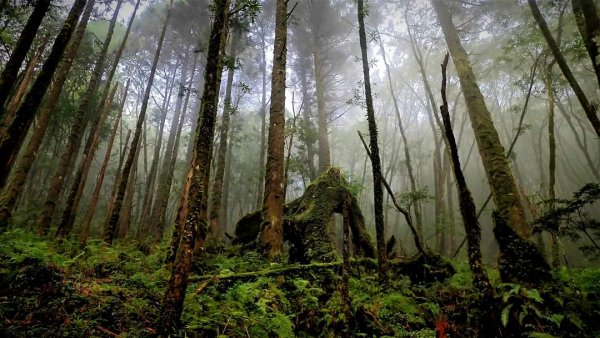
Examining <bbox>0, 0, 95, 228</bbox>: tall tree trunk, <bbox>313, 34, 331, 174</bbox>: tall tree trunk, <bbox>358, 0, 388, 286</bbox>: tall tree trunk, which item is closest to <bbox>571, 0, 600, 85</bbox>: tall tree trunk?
<bbox>358, 0, 388, 286</bbox>: tall tree trunk

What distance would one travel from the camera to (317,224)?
7156 millimetres

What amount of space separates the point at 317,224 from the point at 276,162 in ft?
5.80

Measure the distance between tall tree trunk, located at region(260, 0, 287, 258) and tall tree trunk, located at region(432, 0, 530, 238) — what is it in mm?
4344

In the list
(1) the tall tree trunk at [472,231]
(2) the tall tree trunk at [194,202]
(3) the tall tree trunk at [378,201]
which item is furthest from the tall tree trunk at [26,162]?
(1) the tall tree trunk at [472,231]

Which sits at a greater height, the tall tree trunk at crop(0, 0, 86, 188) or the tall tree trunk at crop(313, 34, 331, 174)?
the tall tree trunk at crop(313, 34, 331, 174)

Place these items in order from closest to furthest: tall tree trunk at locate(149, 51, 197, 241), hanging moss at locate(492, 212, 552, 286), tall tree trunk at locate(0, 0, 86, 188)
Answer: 1. tall tree trunk at locate(0, 0, 86, 188)
2. hanging moss at locate(492, 212, 552, 286)
3. tall tree trunk at locate(149, 51, 197, 241)

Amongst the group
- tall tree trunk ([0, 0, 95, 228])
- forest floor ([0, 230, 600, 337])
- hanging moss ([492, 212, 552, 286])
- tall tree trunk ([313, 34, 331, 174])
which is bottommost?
forest floor ([0, 230, 600, 337])

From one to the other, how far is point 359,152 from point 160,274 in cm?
3513

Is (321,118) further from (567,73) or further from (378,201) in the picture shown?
(378,201)

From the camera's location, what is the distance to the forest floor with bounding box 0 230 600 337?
132 inches

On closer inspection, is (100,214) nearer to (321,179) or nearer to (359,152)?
(321,179)

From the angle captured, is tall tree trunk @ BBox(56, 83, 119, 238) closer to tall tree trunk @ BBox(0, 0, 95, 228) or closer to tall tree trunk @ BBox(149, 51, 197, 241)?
tall tree trunk @ BBox(0, 0, 95, 228)

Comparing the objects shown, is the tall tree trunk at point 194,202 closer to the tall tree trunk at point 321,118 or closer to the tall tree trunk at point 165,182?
the tall tree trunk at point 165,182

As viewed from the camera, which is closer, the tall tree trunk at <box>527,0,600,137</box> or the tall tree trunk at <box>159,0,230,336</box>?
the tall tree trunk at <box>159,0,230,336</box>
